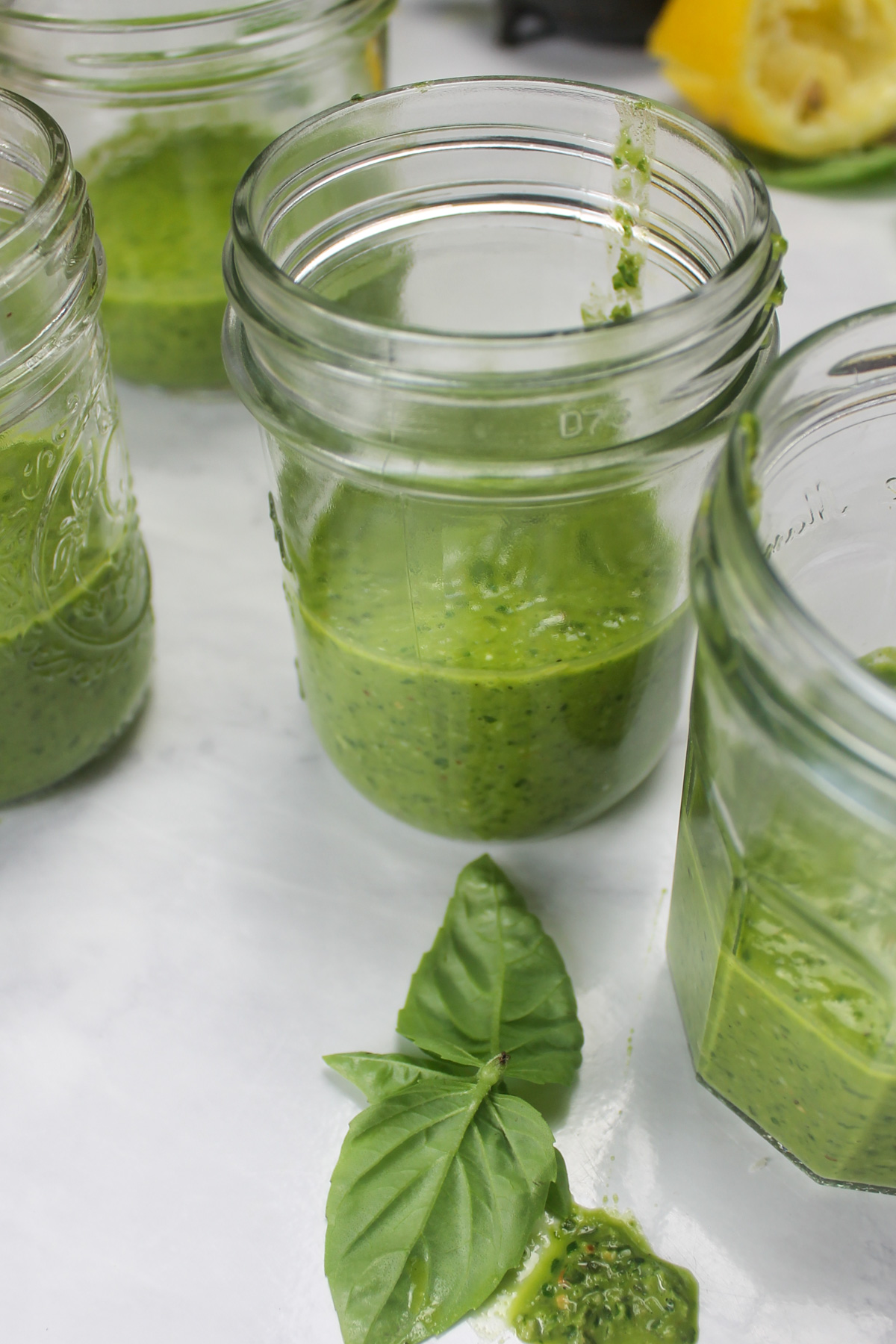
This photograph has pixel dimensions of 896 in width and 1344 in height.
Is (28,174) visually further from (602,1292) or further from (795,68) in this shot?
(795,68)

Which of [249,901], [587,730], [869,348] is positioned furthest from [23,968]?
[869,348]

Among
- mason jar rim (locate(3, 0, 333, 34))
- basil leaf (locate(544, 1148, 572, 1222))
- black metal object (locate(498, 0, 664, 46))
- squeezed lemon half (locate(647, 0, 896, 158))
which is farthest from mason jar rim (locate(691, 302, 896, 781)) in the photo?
black metal object (locate(498, 0, 664, 46))

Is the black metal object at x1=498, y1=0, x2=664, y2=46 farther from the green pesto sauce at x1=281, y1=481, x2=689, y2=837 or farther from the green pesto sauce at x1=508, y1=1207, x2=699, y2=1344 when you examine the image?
the green pesto sauce at x1=508, y1=1207, x2=699, y2=1344

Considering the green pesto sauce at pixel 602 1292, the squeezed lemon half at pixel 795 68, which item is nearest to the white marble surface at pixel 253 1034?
the green pesto sauce at pixel 602 1292

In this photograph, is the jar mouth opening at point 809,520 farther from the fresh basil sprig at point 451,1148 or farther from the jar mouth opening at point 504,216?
the fresh basil sprig at point 451,1148

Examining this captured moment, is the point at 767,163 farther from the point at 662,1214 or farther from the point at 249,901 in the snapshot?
the point at 662,1214

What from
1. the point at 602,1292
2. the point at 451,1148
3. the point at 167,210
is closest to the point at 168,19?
the point at 167,210
